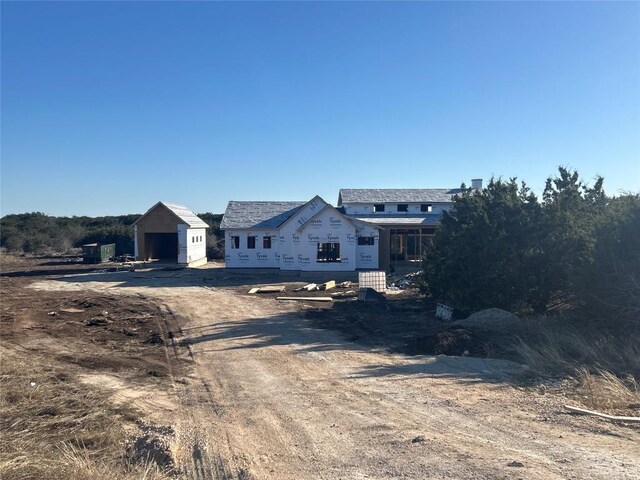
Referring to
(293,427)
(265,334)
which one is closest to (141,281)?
(265,334)

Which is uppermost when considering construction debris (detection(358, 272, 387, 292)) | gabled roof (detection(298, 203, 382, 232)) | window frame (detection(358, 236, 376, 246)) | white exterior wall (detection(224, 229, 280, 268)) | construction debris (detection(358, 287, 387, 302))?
gabled roof (detection(298, 203, 382, 232))

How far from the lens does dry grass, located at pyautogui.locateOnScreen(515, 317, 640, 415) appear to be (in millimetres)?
8594

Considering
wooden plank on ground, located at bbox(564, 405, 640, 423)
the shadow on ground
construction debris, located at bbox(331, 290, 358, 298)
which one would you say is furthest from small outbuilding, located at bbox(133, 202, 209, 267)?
wooden plank on ground, located at bbox(564, 405, 640, 423)

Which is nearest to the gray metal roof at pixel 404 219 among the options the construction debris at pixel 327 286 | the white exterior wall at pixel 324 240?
the white exterior wall at pixel 324 240

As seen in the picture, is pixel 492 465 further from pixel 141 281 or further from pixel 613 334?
pixel 141 281

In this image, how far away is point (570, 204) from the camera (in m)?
18.2

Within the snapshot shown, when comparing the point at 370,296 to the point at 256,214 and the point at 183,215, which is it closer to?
the point at 256,214

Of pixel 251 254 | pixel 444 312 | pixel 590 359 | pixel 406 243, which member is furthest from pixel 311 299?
pixel 406 243

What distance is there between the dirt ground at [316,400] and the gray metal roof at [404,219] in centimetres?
1911

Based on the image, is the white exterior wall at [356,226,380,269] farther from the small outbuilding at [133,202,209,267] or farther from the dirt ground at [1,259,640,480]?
the dirt ground at [1,259,640,480]

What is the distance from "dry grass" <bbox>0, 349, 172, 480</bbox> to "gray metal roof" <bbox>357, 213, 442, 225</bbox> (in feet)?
93.1

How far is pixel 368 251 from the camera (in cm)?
3375

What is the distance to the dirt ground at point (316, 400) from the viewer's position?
6117mm

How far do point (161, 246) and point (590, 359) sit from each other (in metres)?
41.9
